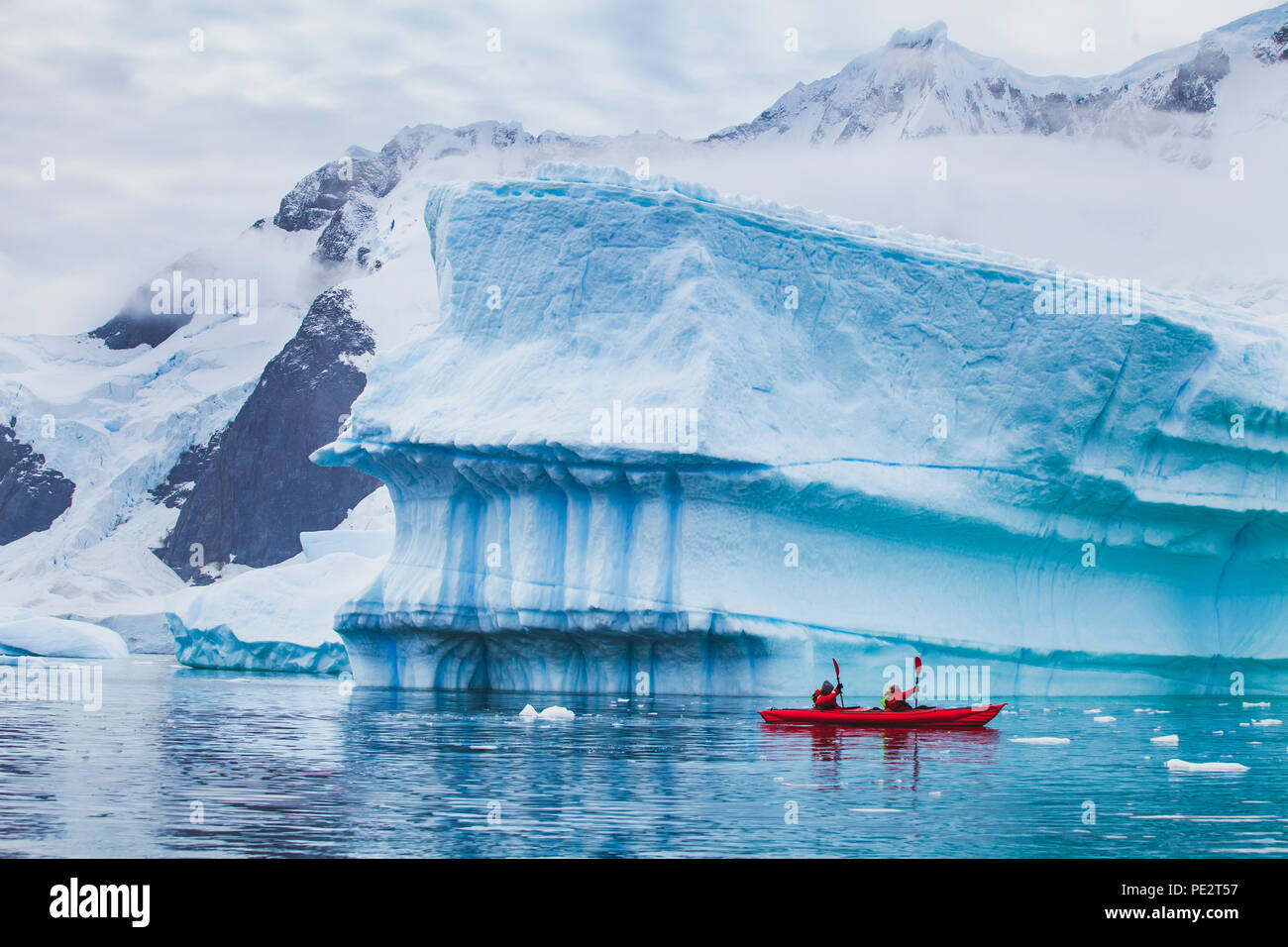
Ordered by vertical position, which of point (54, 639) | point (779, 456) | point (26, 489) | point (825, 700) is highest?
point (26, 489)

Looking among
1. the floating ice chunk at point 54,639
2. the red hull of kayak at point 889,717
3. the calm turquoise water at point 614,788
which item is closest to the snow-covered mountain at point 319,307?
the floating ice chunk at point 54,639

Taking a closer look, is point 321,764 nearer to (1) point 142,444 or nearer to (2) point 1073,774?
(2) point 1073,774

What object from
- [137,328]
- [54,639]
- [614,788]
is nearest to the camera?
[614,788]

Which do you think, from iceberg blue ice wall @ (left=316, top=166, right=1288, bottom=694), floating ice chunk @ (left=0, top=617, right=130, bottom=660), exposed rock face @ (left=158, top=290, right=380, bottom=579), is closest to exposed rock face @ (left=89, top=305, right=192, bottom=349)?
exposed rock face @ (left=158, top=290, right=380, bottom=579)

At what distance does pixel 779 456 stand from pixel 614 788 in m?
9.29

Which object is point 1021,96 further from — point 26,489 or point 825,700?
point 825,700

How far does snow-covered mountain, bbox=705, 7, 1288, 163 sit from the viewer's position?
57906 millimetres

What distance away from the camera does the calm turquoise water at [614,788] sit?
760 cm

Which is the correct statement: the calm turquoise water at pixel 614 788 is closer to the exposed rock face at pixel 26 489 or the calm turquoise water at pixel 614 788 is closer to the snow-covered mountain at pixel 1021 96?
the snow-covered mountain at pixel 1021 96

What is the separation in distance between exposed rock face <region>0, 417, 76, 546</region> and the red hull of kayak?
66742 millimetres

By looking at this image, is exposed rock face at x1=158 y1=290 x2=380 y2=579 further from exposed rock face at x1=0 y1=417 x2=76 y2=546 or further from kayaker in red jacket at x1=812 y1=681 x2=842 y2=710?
kayaker in red jacket at x1=812 y1=681 x2=842 y2=710

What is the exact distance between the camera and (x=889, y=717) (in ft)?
48.1

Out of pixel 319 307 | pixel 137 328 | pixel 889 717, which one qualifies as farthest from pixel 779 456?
pixel 137 328

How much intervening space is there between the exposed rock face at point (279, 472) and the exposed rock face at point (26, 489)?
5.42m
